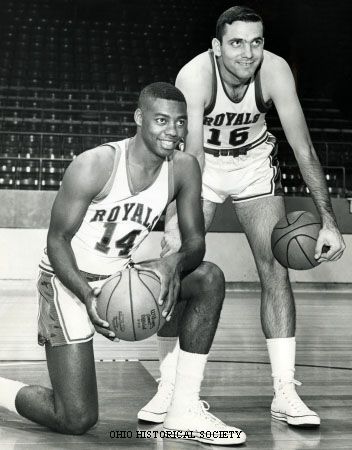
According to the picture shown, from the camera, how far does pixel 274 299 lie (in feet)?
9.69

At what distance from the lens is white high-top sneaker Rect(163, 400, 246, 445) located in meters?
2.32

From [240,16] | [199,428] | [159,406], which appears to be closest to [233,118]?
[240,16]

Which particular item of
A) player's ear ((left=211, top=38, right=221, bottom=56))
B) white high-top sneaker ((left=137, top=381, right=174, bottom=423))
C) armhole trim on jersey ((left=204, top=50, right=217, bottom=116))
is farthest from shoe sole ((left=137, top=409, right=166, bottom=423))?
player's ear ((left=211, top=38, right=221, bottom=56))

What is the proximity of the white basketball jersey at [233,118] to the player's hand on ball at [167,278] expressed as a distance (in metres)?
0.90

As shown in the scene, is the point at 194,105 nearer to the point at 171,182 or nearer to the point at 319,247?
the point at 171,182

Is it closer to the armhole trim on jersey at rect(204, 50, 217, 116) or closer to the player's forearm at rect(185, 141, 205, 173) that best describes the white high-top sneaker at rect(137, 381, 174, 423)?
the player's forearm at rect(185, 141, 205, 173)

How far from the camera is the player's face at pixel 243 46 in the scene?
111 inches

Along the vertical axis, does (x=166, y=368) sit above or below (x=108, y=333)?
below

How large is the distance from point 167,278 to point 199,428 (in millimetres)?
502

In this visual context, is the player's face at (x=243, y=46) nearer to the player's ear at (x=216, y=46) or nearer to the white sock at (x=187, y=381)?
the player's ear at (x=216, y=46)

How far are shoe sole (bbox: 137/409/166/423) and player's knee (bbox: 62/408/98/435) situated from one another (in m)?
0.22

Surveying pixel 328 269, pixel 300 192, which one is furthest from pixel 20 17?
pixel 328 269

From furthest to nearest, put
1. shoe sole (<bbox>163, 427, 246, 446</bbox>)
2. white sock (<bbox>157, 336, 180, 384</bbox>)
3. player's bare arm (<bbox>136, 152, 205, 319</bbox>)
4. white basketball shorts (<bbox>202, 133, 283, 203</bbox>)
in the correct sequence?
white basketball shorts (<bbox>202, 133, 283, 203</bbox>) → white sock (<bbox>157, 336, 180, 384</bbox>) → player's bare arm (<bbox>136, 152, 205, 319</bbox>) → shoe sole (<bbox>163, 427, 246, 446</bbox>)

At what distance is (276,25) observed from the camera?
12.6 m
